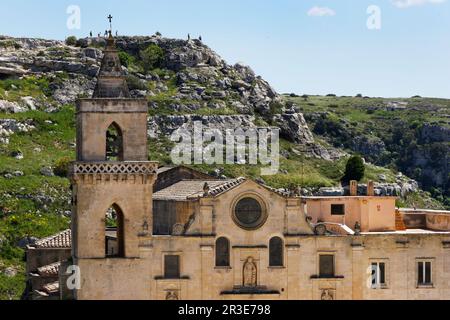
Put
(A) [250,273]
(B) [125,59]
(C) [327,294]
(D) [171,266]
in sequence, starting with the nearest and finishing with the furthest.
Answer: (D) [171,266], (A) [250,273], (C) [327,294], (B) [125,59]

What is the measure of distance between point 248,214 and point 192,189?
737cm

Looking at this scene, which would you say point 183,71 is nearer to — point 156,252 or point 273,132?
point 273,132

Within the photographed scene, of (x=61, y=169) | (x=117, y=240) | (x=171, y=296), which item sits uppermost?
(x=61, y=169)

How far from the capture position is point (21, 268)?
99.6 m

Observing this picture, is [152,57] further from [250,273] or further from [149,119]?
[250,273]

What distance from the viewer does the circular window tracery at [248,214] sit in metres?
69.0

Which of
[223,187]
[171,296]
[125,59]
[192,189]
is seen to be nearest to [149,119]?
[125,59]

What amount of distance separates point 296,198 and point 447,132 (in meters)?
132

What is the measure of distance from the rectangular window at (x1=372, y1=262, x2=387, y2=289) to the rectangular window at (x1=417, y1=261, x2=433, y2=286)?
1.78m

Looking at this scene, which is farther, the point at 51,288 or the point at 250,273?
the point at 51,288

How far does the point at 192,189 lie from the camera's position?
7581 cm

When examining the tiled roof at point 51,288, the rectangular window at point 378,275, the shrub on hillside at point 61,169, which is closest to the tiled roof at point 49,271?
the tiled roof at point 51,288

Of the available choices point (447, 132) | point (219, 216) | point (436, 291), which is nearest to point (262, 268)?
point (219, 216)

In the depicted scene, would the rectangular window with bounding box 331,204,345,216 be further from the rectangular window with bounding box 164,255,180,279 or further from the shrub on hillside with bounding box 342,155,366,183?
the shrub on hillside with bounding box 342,155,366,183
